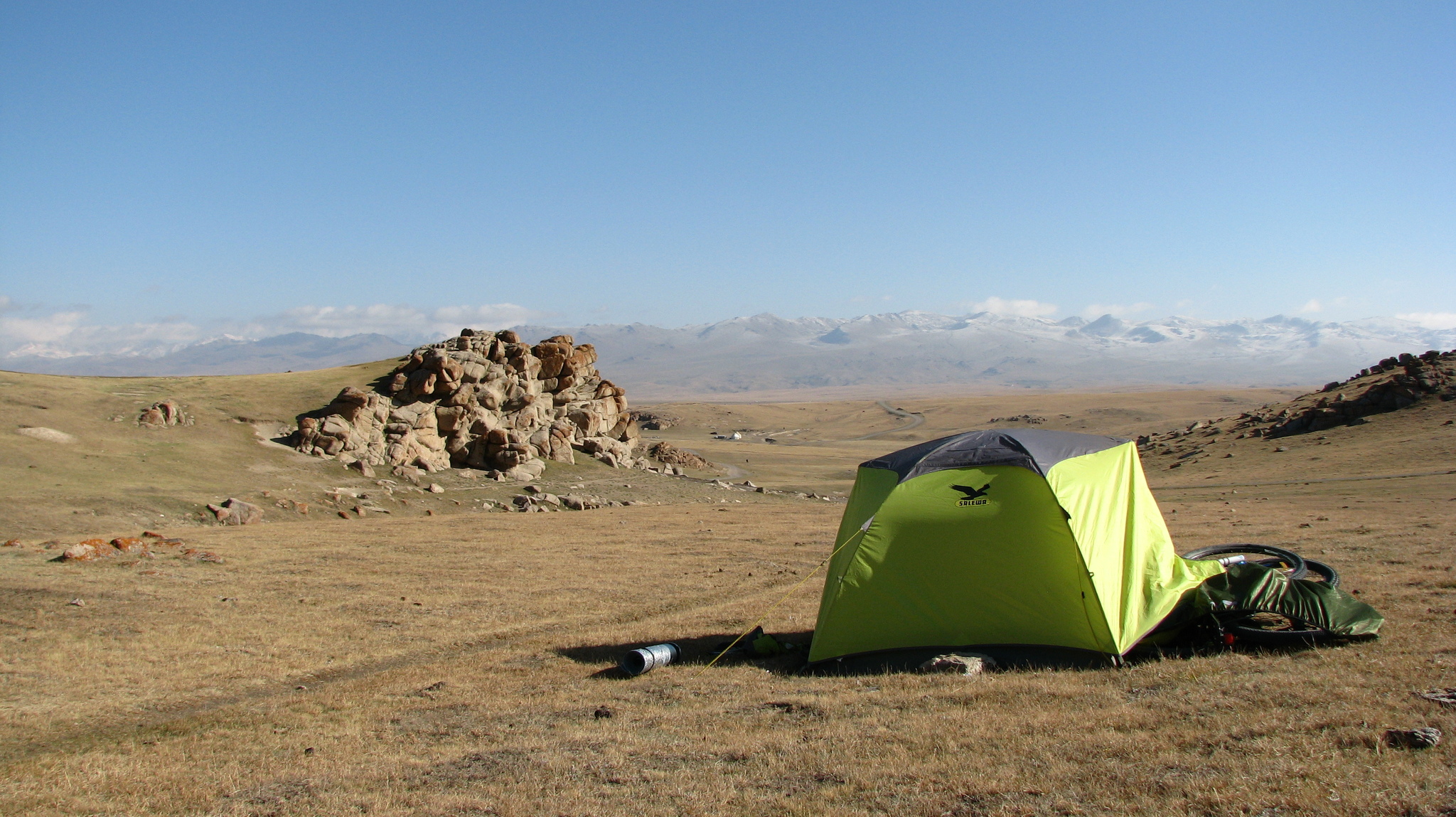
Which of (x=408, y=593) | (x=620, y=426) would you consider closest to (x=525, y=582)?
(x=408, y=593)

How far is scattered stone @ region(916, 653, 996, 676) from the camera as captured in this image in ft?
33.5

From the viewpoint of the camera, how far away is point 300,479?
3569 cm

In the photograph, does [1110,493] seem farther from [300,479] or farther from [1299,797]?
[300,479]

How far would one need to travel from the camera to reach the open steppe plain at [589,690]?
6777 millimetres

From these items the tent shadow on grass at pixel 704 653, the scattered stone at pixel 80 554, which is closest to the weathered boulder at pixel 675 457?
the scattered stone at pixel 80 554

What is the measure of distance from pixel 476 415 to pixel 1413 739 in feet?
140

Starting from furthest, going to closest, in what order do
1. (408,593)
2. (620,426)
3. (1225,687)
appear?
(620,426) < (408,593) < (1225,687)

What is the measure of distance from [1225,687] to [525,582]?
1502cm

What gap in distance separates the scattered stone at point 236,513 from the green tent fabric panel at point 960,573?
25.5 m

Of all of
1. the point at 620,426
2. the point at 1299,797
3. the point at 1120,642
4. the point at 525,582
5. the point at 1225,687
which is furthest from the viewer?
the point at 620,426

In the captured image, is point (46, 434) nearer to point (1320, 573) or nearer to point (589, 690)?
point (589, 690)

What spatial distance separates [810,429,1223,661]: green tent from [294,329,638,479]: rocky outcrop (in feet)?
110

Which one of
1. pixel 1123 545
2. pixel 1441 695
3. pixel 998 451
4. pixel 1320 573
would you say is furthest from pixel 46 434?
pixel 1441 695

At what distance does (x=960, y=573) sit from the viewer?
36.9 feet
